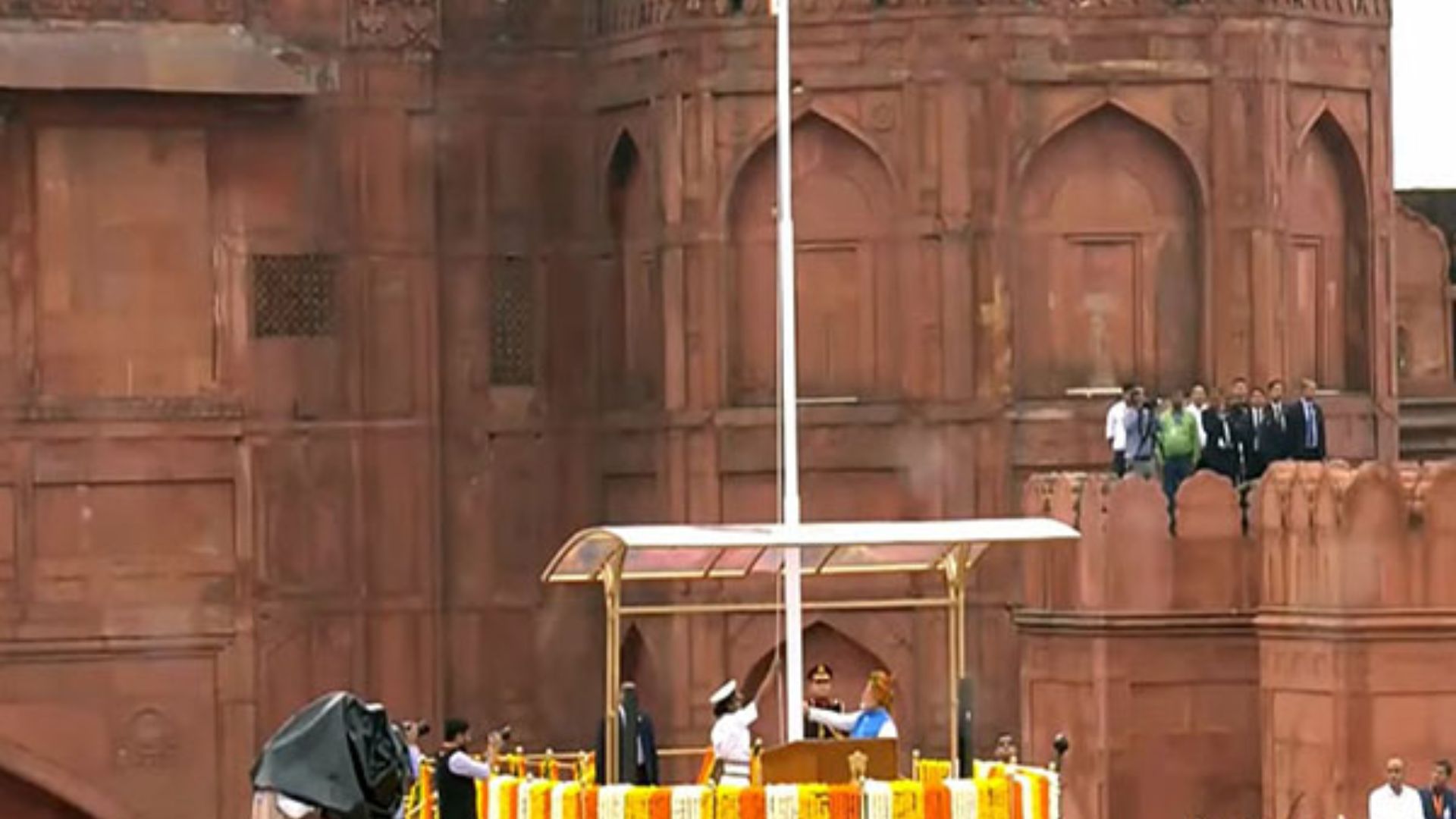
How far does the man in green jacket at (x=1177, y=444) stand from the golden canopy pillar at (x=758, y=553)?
837cm

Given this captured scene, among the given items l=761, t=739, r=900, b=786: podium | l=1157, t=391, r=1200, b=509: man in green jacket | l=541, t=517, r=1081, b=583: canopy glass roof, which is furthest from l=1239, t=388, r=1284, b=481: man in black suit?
l=761, t=739, r=900, b=786: podium

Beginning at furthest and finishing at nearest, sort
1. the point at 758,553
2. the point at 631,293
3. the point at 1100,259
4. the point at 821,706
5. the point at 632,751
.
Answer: the point at 631,293
the point at 1100,259
the point at 821,706
the point at 758,553
the point at 632,751

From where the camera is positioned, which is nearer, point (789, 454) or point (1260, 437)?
point (789, 454)

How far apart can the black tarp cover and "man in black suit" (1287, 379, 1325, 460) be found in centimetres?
2072

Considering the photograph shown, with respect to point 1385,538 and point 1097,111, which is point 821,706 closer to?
point 1385,538

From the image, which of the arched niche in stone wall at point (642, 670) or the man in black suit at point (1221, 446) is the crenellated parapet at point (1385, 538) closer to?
the man in black suit at point (1221, 446)

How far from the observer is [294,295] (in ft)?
147

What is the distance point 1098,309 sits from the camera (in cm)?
4353

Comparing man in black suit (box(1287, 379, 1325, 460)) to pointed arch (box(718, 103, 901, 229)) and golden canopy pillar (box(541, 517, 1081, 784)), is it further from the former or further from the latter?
golden canopy pillar (box(541, 517, 1081, 784))

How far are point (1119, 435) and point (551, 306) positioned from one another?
6114mm

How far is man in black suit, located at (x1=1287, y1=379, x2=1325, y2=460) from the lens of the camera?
4078cm

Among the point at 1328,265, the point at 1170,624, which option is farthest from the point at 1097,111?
the point at 1170,624

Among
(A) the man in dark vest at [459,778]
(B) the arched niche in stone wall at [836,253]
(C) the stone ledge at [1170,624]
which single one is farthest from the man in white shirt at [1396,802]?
(B) the arched niche in stone wall at [836,253]

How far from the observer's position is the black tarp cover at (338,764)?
66.5 ft
